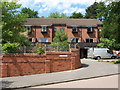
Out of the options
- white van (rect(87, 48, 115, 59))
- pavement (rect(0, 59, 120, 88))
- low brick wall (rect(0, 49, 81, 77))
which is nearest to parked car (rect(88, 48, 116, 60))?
white van (rect(87, 48, 115, 59))

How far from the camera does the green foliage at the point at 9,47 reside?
1204cm

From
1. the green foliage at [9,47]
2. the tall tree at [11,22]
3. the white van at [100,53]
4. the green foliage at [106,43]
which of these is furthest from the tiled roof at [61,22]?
the green foliage at [9,47]

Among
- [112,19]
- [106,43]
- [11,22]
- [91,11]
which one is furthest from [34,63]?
[91,11]

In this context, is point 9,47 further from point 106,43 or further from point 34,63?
point 106,43

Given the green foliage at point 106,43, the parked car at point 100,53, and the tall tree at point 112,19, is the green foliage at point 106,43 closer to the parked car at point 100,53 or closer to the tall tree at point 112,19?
→ the parked car at point 100,53

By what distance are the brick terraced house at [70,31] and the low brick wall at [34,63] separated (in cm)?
2446

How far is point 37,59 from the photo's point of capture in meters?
13.5

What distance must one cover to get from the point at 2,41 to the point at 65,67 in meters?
6.04

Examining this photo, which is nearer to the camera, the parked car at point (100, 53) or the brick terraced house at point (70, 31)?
the parked car at point (100, 53)

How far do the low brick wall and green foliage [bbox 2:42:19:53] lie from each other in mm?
488

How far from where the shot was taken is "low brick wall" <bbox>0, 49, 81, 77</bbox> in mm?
12383

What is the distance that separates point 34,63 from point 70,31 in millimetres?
28285

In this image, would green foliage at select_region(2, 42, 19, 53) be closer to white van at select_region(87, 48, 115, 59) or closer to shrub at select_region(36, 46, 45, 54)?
shrub at select_region(36, 46, 45, 54)

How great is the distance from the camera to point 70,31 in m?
40.7
